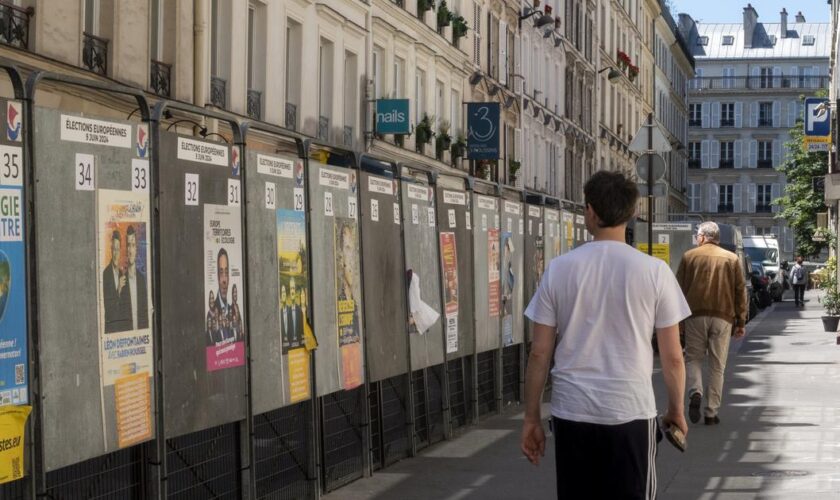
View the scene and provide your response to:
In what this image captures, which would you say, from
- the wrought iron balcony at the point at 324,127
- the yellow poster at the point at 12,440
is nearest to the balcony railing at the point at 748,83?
the wrought iron balcony at the point at 324,127

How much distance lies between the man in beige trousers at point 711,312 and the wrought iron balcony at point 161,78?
37.9ft

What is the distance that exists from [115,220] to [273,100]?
22.4m

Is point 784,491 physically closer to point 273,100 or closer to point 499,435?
point 499,435

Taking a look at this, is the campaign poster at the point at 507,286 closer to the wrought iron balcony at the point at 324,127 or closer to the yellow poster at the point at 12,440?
the yellow poster at the point at 12,440

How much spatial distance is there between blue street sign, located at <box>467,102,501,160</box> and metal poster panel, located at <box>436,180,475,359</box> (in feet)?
88.9

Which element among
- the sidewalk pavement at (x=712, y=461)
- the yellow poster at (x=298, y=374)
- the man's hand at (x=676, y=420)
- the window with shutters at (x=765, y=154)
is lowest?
the sidewalk pavement at (x=712, y=461)

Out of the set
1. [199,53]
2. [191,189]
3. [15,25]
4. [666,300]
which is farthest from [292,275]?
[199,53]

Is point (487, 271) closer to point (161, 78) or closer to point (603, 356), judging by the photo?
point (603, 356)

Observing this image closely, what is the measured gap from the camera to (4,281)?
260 inches

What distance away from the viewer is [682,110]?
4429 inches

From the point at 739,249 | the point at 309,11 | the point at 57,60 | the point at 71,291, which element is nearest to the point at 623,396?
the point at 71,291

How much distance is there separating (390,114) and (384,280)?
23.3 metres

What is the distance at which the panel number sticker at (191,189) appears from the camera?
329 inches

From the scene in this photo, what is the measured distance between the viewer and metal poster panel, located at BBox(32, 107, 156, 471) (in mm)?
6988
